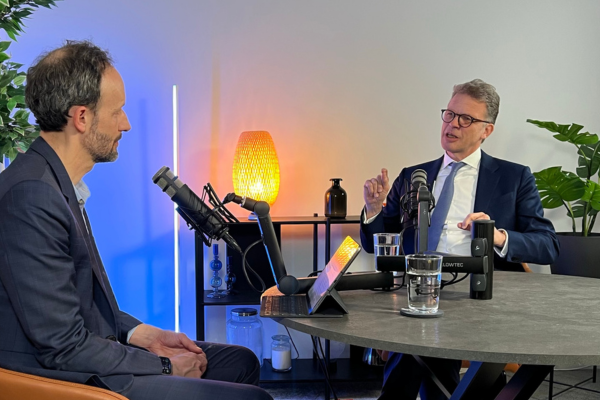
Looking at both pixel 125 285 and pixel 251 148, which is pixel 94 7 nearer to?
pixel 251 148

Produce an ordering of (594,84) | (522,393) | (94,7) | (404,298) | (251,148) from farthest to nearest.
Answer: (594,84) → (94,7) → (251,148) → (404,298) → (522,393)

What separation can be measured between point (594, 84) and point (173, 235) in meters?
2.81

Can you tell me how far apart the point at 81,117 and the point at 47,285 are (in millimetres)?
491

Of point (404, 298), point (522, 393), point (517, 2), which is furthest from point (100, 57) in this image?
point (517, 2)

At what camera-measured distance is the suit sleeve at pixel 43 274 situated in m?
1.32

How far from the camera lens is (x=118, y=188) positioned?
3.45m

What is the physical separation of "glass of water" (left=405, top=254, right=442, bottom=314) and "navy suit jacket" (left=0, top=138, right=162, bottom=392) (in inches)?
29.1

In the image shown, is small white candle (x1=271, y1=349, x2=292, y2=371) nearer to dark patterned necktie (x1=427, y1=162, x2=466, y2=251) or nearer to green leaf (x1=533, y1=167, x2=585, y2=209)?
dark patterned necktie (x1=427, y1=162, x2=466, y2=251)

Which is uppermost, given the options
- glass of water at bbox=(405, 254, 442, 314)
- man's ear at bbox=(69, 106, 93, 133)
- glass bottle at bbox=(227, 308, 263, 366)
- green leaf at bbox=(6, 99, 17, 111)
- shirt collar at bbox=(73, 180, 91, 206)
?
green leaf at bbox=(6, 99, 17, 111)

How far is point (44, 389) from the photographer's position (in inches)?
49.9

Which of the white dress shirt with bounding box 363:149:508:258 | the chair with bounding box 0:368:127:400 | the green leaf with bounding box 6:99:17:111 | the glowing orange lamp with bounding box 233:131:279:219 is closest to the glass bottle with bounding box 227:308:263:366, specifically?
the glowing orange lamp with bounding box 233:131:279:219

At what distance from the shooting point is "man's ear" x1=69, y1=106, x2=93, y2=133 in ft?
5.12

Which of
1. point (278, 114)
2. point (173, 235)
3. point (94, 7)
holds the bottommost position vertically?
point (173, 235)

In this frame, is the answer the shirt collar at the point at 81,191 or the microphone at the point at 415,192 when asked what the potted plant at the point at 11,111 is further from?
the microphone at the point at 415,192
